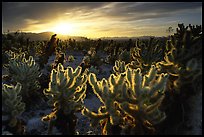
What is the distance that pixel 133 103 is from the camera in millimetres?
5230

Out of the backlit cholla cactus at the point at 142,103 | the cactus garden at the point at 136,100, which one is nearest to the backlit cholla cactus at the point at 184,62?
the cactus garden at the point at 136,100

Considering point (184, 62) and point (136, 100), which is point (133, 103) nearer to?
point (136, 100)

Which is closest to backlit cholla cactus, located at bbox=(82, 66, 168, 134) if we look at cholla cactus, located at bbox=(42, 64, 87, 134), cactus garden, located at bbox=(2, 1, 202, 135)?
cactus garden, located at bbox=(2, 1, 202, 135)

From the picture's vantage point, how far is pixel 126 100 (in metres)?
5.34

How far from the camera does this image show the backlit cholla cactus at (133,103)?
16.9ft

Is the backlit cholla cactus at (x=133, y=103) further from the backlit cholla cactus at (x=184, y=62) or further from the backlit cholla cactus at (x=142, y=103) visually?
the backlit cholla cactus at (x=184, y=62)

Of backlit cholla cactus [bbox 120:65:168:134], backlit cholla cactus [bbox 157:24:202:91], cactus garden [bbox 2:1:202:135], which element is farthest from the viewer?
backlit cholla cactus [bbox 157:24:202:91]

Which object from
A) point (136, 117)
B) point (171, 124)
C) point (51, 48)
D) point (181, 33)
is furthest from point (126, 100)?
point (51, 48)

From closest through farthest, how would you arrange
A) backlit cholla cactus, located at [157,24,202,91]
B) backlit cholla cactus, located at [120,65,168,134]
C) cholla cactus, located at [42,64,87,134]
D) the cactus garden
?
1. backlit cholla cactus, located at [120,65,168,134]
2. the cactus garden
3. backlit cholla cactus, located at [157,24,202,91]
4. cholla cactus, located at [42,64,87,134]

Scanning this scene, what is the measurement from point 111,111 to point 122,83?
1.82 feet

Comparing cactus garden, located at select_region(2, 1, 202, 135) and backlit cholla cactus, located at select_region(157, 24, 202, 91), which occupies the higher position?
backlit cholla cactus, located at select_region(157, 24, 202, 91)

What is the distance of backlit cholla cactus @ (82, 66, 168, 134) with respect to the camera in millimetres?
5137

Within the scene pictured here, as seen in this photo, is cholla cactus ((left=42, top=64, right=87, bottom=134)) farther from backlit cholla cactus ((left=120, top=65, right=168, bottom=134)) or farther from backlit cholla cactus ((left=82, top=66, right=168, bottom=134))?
backlit cholla cactus ((left=120, top=65, right=168, bottom=134))

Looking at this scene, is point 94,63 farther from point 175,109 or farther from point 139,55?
point 175,109
